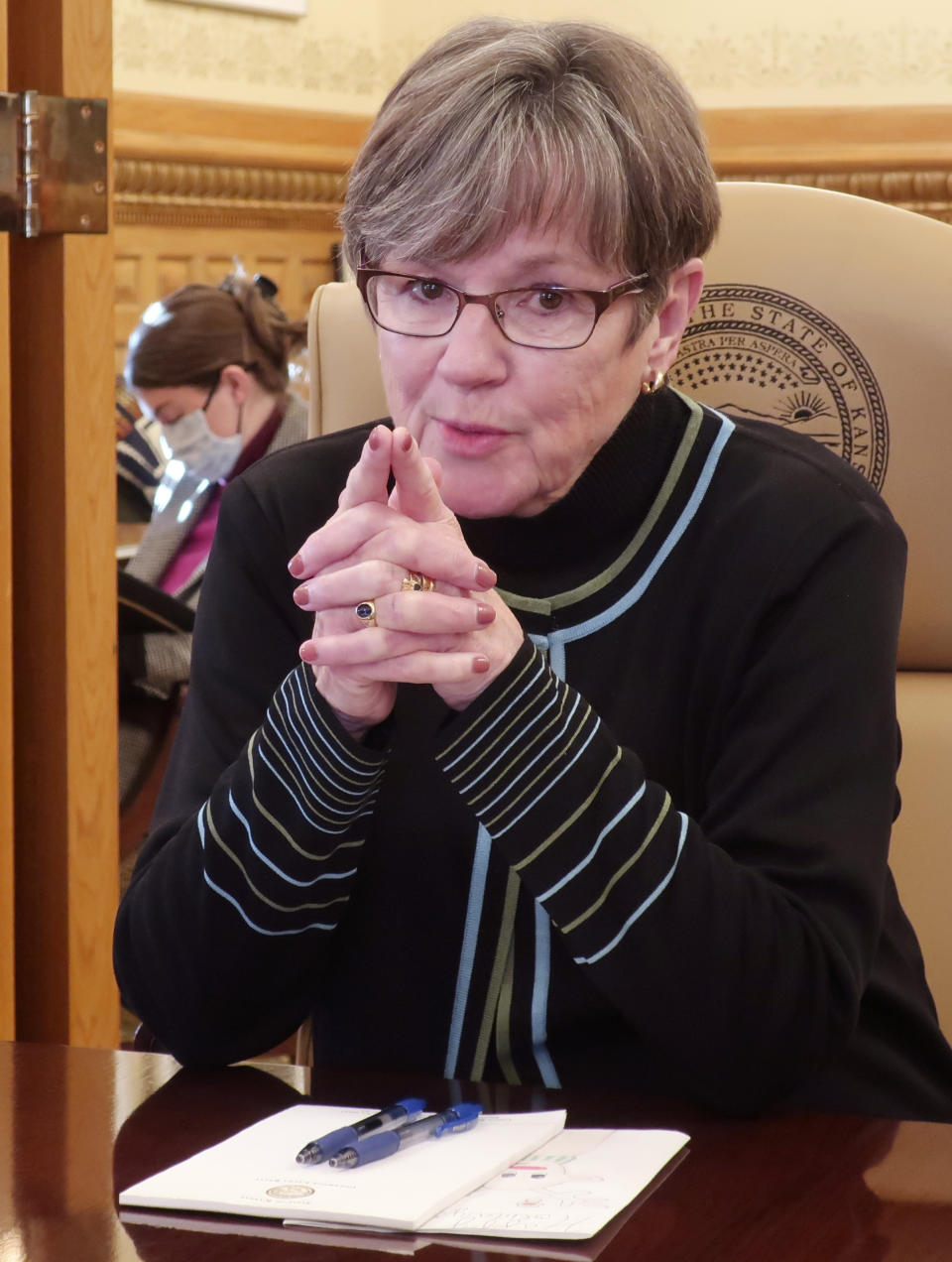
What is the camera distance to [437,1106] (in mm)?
851

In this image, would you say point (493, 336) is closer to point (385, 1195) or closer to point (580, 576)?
point (580, 576)

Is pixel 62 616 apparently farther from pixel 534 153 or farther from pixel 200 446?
pixel 200 446

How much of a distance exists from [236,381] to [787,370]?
2275 mm

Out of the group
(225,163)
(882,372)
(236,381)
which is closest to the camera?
(882,372)

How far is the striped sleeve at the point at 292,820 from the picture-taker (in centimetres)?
94

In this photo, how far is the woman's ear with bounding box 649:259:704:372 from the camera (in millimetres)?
1135

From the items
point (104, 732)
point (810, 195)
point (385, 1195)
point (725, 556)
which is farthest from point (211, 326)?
point (385, 1195)

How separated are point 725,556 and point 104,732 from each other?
27.6 inches

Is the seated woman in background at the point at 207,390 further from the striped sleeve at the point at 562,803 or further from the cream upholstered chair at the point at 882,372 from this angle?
the striped sleeve at the point at 562,803

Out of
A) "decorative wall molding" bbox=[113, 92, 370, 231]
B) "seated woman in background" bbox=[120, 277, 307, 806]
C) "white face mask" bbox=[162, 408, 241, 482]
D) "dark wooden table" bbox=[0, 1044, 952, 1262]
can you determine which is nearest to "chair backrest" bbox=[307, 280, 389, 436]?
"dark wooden table" bbox=[0, 1044, 952, 1262]

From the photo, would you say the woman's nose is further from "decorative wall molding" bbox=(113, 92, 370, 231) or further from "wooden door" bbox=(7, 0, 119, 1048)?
"decorative wall molding" bbox=(113, 92, 370, 231)

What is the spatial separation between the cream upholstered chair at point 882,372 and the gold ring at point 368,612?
1.65ft

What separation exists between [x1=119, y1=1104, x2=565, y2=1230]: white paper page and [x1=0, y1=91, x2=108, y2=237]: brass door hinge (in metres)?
0.91

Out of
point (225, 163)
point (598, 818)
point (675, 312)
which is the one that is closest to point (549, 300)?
point (675, 312)
